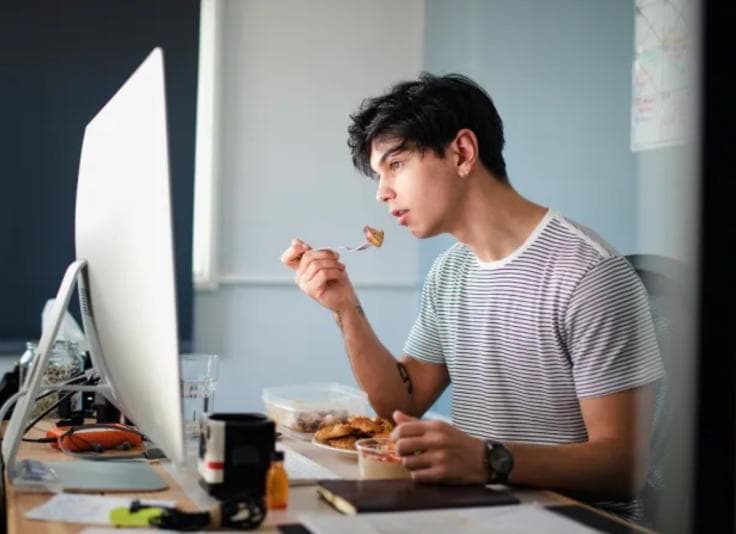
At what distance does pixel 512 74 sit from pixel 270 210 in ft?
3.33

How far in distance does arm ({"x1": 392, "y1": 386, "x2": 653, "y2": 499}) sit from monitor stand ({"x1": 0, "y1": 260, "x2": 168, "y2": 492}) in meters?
0.30

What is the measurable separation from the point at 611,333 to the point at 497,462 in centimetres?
35

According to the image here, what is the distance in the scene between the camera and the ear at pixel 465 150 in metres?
1.55

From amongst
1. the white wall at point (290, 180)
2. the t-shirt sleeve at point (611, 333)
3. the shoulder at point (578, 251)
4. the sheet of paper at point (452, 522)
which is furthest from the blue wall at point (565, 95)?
the sheet of paper at point (452, 522)

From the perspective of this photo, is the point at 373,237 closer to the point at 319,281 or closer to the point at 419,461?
the point at 319,281

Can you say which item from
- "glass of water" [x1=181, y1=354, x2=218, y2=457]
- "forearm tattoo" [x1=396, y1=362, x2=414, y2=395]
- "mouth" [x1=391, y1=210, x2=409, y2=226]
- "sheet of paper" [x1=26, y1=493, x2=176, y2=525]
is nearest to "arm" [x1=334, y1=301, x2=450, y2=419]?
"forearm tattoo" [x1=396, y1=362, x2=414, y2=395]

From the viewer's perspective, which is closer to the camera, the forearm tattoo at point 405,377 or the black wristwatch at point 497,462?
the black wristwatch at point 497,462

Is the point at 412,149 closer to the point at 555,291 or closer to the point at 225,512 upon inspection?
the point at 555,291

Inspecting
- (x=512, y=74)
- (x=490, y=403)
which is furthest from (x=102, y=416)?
(x=512, y=74)

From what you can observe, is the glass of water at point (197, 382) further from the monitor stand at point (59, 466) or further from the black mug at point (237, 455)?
the black mug at point (237, 455)

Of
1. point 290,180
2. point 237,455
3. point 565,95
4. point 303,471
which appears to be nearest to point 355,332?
point 303,471

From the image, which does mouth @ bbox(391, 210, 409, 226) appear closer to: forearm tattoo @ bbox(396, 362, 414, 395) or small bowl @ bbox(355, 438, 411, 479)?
forearm tattoo @ bbox(396, 362, 414, 395)

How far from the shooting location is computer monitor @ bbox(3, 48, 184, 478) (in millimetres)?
752

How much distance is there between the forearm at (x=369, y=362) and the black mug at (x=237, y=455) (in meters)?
0.69
